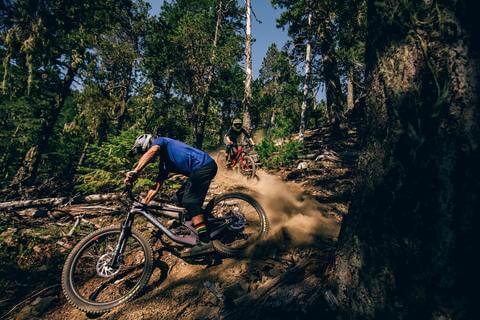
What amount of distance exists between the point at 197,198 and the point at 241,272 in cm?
138

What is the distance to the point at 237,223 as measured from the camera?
198 inches

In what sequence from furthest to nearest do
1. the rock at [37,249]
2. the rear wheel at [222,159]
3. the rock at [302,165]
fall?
the rear wheel at [222,159] < the rock at [302,165] < the rock at [37,249]

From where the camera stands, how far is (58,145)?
12.7 meters

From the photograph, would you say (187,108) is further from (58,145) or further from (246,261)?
(246,261)

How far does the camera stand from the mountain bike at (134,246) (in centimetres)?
405

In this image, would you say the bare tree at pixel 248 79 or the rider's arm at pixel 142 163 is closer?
the rider's arm at pixel 142 163

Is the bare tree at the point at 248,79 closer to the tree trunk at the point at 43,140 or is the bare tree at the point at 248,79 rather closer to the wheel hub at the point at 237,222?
the tree trunk at the point at 43,140

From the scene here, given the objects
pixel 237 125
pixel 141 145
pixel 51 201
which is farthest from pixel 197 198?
pixel 237 125

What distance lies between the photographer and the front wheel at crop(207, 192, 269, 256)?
189 inches

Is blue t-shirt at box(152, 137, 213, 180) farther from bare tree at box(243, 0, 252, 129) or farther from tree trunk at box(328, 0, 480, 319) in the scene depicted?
bare tree at box(243, 0, 252, 129)

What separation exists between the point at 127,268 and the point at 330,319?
342cm

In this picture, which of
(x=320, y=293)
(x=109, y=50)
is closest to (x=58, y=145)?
(x=109, y=50)

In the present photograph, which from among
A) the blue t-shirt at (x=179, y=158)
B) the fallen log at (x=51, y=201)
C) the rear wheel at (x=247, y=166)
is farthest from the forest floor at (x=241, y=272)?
the rear wheel at (x=247, y=166)

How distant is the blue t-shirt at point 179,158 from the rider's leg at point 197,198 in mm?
122
